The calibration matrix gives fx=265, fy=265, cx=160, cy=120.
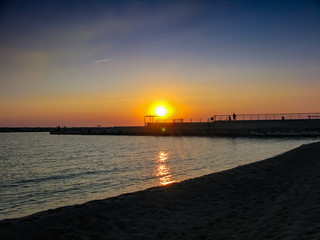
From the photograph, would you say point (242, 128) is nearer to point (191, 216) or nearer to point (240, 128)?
point (240, 128)

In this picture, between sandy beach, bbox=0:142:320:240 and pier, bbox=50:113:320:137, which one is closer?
sandy beach, bbox=0:142:320:240

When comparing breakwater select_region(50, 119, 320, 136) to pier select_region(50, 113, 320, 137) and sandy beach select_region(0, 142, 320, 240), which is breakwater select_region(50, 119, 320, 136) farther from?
sandy beach select_region(0, 142, 320, 240)

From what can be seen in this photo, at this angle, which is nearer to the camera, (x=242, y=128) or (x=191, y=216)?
(x=191, y=216)

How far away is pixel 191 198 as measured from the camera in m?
10.5

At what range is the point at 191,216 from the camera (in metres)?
8.66

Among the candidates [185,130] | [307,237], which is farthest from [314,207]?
[185,130]

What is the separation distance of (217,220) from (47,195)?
9.96m

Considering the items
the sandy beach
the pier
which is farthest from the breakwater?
the sandy beach

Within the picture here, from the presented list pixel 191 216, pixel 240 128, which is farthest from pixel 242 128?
pixel 191 216

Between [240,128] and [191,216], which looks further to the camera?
[240,128]

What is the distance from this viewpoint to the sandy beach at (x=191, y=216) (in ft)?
22.8

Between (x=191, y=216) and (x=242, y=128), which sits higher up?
(x=242, y=128)

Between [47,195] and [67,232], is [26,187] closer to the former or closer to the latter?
[47,195]

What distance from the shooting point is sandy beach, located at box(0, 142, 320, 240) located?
6.95 meters
